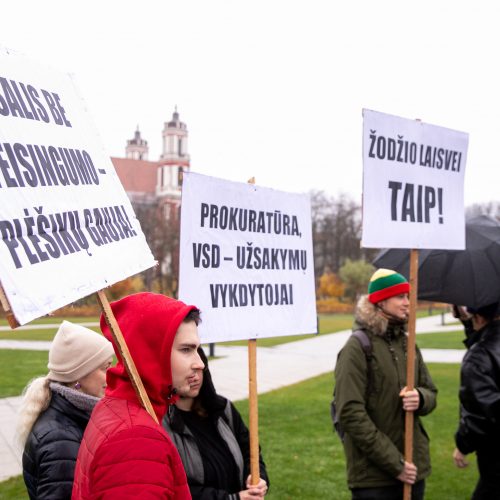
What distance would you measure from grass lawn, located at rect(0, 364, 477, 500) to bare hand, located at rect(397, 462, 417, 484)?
7.37 ft

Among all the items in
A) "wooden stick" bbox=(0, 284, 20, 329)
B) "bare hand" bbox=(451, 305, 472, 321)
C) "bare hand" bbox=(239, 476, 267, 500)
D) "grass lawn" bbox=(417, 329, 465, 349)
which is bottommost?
"grass lawn" bbox=(417, 329, 465, 349)

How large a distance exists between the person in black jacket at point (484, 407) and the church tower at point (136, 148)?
430 ft

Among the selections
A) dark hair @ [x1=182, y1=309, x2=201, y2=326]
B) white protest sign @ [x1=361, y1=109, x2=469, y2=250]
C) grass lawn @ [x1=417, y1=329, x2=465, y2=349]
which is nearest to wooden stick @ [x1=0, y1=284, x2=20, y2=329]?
dark hair @ [x1=182, y1=309, x2=201, y2=326]

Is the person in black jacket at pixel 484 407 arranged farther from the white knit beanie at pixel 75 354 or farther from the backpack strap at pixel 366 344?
the white knit beanie at pixel 75 354

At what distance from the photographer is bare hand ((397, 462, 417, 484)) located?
12.3 feet

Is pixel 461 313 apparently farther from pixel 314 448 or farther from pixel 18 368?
pixel 18 368

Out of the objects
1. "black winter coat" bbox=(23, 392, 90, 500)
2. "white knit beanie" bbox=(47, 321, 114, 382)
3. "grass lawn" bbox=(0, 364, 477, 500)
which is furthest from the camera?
"grass lawn" bbox=(0, 364, 477, 500)

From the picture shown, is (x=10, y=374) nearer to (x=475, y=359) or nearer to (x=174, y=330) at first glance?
(x=475, y=359)

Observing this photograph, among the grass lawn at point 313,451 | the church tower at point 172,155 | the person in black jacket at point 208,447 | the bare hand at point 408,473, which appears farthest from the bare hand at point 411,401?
the church tower at point 172,155

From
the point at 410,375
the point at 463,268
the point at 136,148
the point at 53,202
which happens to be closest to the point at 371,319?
the point at 410,375

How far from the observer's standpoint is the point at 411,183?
3971mm

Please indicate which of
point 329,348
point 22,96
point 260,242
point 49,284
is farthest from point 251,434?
point 329,348

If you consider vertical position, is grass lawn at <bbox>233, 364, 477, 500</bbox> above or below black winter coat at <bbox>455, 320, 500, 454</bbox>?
below

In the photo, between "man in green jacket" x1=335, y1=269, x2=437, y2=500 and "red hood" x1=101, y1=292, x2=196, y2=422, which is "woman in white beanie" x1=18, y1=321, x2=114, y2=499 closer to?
"red hood" x1=101, y1=292, x2=196, y2=422
